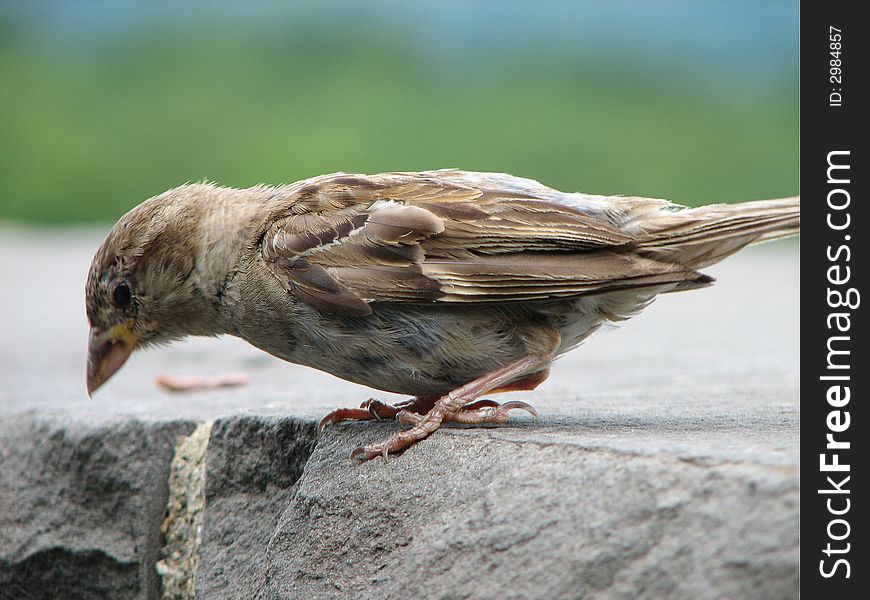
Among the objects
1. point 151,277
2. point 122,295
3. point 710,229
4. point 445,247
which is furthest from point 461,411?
point 122,295

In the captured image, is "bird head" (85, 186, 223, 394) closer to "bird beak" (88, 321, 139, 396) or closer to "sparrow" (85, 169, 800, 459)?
"bird beak" (88, 321, 139, 396)

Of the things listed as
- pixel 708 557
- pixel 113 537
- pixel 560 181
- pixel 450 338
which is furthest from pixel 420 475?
pixel 560 181
